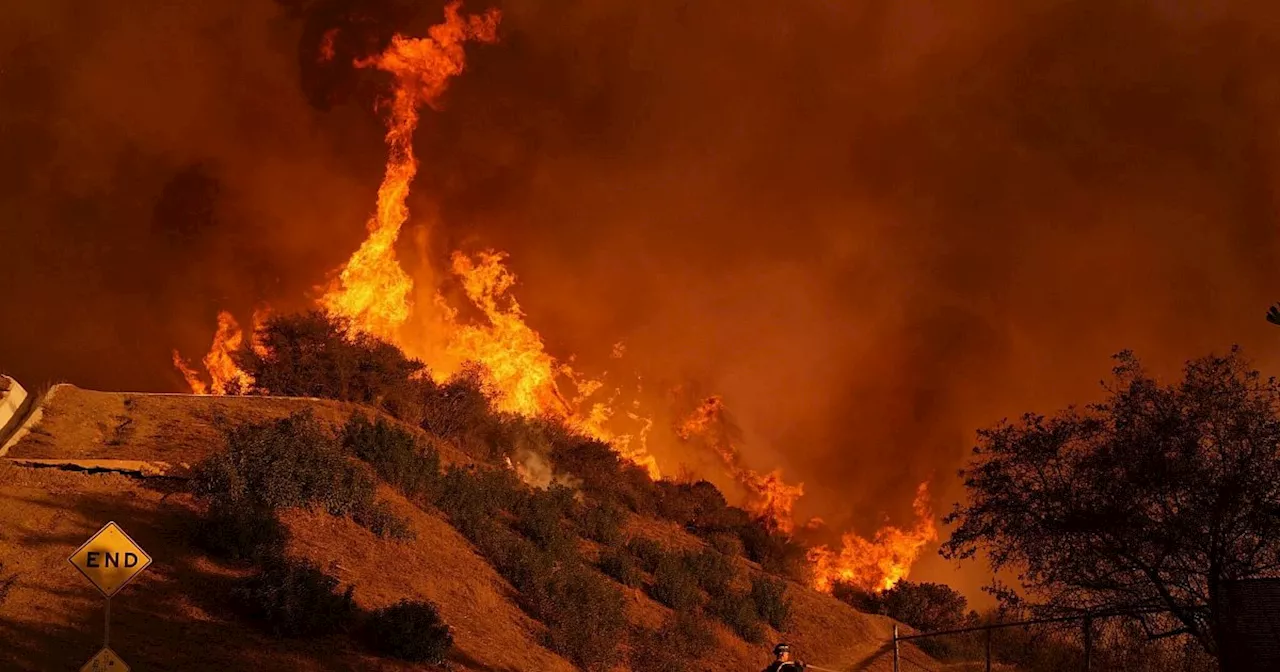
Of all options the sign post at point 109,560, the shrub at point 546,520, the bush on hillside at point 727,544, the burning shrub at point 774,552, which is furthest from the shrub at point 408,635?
the burning shrub at point 774,552

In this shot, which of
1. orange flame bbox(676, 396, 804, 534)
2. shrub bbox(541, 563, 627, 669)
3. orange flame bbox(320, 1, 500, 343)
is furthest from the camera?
orange flame bbox(676, 396, 804, 534)

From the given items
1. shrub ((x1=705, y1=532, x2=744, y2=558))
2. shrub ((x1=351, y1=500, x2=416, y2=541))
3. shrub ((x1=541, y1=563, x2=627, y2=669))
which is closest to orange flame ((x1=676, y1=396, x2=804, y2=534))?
shrub ((x1=705, y1=532, x2=744, y2=558))

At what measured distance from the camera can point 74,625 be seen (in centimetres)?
1231

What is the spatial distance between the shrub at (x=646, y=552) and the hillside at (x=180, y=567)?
6.77ft

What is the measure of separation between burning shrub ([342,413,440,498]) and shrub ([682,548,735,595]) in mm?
7838

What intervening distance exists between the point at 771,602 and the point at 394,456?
36.0 feet

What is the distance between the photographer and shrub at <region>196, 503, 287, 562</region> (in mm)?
15055

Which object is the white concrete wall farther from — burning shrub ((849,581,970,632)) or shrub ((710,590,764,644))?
burning shrub ((849,581,970,632))

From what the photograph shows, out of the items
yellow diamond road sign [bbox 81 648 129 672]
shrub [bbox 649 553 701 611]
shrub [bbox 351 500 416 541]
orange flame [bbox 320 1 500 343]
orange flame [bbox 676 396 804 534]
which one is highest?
orange flame [bbox 320 1 500 343]

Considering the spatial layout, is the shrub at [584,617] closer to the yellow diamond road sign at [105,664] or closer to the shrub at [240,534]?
the shrub at [240,534]

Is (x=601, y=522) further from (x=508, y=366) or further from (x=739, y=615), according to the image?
(x=508, y=366)

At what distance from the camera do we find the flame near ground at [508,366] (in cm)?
3669

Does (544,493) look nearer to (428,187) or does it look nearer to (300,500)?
(300,500)

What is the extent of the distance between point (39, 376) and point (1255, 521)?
4288 cm
